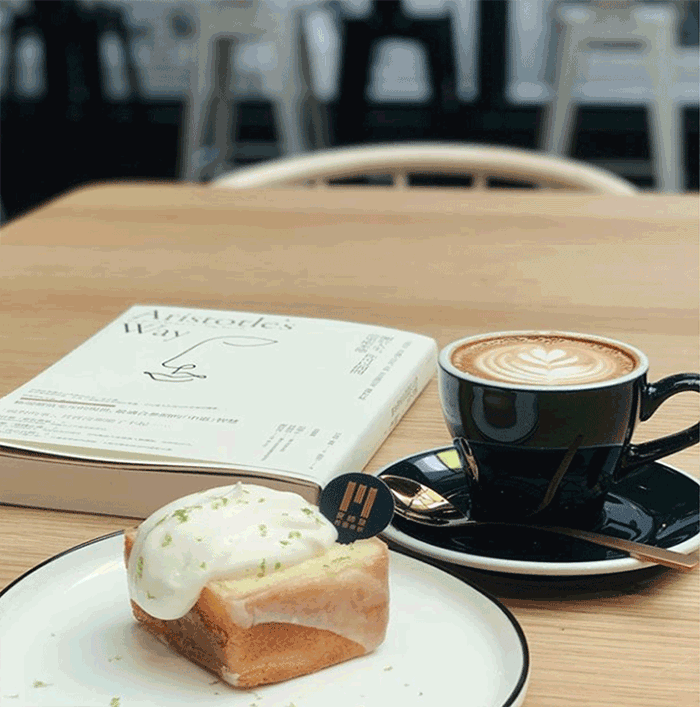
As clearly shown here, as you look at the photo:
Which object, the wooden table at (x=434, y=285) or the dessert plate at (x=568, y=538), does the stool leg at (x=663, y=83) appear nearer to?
the wooden table at (x=434, y=285)

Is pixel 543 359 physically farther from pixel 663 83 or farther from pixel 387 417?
pixel 663 83

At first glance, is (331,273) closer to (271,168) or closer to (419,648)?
(271,168)

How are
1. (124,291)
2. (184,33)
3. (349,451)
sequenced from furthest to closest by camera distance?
(184,33) → (124,291) → (349,451)

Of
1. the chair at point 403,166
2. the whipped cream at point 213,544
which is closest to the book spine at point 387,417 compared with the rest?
the whipped cream at point 213,544

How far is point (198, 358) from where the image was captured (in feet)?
2.26

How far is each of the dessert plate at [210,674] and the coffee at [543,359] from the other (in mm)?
104

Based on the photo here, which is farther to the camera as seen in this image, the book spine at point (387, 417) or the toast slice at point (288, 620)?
the book spine at point (387, 417)

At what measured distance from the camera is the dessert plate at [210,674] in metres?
0.38

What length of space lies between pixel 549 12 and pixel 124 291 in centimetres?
336

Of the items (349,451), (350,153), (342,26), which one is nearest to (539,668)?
(349,451)

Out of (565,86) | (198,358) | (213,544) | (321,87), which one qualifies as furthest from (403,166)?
(321,87)

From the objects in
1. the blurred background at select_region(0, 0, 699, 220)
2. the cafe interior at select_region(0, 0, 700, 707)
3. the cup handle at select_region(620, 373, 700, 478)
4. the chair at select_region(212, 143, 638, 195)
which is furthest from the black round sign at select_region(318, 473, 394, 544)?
the blurred background at select_region(0, 0, 699, 220)

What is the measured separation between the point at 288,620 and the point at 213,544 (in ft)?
0.12

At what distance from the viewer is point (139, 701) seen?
0.38 meters
